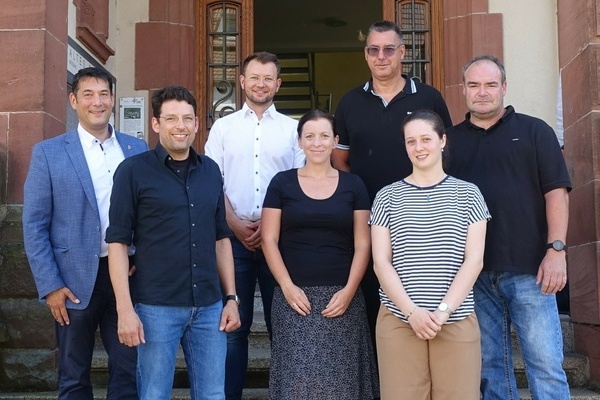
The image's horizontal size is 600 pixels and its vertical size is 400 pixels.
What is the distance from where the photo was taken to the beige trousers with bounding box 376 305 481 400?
3.31 meters

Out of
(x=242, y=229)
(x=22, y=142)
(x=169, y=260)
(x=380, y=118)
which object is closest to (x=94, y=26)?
(x=22, y=142)

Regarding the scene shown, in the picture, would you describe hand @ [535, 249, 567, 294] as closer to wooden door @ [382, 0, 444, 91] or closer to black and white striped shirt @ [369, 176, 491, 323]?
black and white striped shirt @ [369, 176, 491, 323]

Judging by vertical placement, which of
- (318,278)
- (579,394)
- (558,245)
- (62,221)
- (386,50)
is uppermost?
(386,50)

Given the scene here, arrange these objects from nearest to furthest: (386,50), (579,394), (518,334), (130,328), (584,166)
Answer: (130,328) → (518,334) → (386,50) → (579,394) → (584,166)

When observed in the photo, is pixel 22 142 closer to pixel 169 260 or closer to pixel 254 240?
pixel 254 240

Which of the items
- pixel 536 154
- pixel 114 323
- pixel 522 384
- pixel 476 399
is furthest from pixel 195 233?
pixel 522 384

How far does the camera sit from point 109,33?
21.4 feet

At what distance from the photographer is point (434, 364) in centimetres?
334

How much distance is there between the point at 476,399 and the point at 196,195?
1420mm

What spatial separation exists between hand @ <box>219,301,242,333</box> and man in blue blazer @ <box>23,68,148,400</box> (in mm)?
485

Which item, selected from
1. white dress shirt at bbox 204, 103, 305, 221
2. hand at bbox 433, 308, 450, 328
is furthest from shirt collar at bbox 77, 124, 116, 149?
hand at bbox 433, 308, 450, 328

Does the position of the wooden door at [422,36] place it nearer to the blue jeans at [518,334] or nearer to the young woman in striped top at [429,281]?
the blue jeans at [518,334]

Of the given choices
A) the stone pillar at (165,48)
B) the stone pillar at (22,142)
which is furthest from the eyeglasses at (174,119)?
the stone pillar at (165,48)

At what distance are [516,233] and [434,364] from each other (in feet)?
2.55
